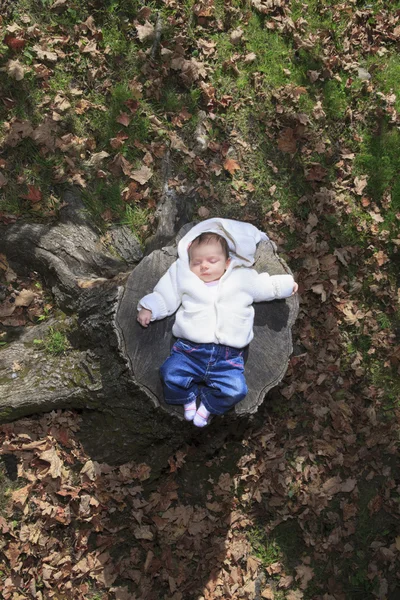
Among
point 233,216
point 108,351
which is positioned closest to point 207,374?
point 108,351

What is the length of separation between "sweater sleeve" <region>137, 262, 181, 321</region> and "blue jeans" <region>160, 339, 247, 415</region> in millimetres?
286

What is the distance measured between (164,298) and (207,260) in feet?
1.61

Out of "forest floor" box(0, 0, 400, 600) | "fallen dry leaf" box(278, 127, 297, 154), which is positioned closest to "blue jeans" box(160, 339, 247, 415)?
"forest floor" box(0, 0, 400, 600)

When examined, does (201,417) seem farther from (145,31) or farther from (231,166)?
(145,31)

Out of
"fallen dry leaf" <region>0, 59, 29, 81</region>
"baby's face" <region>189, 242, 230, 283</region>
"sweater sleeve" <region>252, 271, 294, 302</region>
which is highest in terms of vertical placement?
"fallen dry leaf" <region>0, 59, 29, 81</region>

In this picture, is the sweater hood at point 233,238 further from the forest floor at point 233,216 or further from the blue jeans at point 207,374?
the forest floor at point 233,216

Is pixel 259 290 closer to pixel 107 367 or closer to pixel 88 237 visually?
pixel 107 367

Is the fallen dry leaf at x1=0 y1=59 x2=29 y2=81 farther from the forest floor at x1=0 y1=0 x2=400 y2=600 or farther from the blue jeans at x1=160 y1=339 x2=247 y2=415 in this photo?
the blue jeans at x1=160 y1=339 x2=247 y2=415

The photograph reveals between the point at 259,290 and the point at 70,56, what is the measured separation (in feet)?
11.9

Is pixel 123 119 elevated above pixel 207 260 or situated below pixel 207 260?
above

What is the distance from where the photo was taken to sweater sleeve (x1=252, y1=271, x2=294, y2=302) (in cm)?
437

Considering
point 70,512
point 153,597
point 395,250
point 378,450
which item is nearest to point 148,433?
point 70,512

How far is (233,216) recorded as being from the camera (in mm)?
6035

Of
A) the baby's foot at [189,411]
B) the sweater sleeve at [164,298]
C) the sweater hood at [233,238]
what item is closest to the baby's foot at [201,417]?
the baby's foot at [189,411]
